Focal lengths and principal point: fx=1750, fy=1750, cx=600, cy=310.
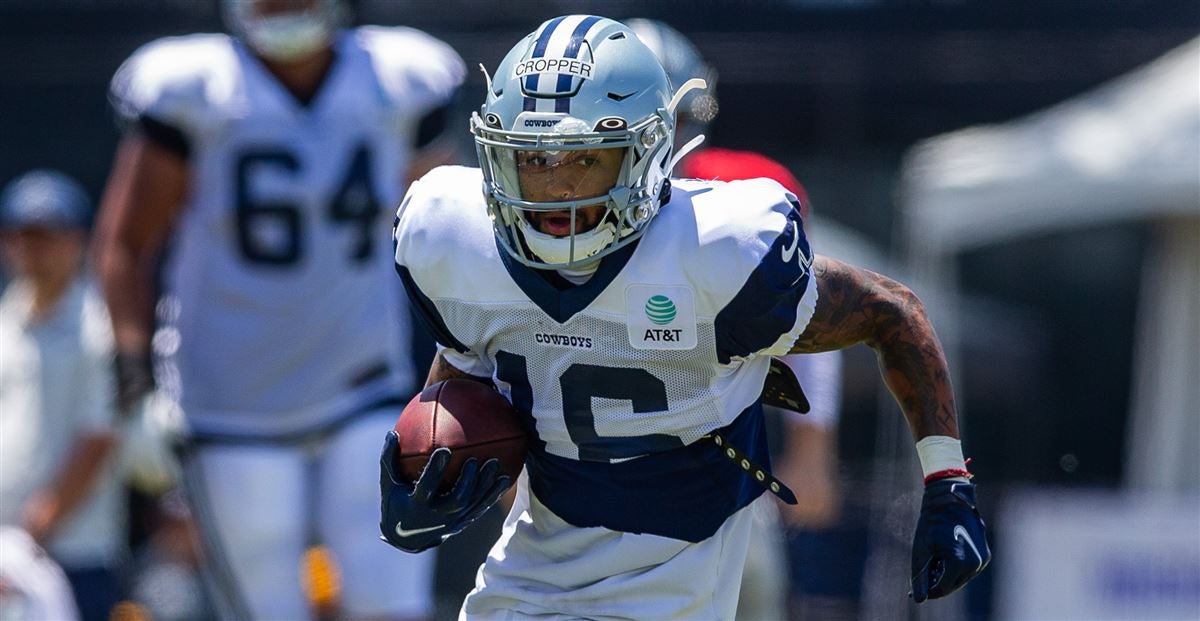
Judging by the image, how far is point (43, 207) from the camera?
5840 millimetres

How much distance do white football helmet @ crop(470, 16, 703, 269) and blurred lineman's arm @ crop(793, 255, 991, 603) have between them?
0.33m

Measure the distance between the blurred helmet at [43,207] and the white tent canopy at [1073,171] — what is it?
386 centimetres

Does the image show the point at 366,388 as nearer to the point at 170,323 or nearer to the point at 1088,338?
the point at 170,323

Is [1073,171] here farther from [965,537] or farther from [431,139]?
[965,537]

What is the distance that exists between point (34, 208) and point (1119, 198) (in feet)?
15.4

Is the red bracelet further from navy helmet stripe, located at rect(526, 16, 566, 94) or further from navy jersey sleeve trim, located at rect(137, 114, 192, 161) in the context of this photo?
navy jersey sleeve trim, located at rect(137, 114, 192, 161)

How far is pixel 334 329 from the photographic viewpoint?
169 inches

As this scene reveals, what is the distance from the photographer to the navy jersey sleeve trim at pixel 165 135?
4.22 m

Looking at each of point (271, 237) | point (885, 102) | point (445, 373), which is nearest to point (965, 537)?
point (445, 373)

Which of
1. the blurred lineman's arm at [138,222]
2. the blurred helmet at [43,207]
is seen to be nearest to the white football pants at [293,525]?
the blurred lineman's arm at [138,222]

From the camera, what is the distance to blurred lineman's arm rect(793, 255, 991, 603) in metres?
2.76

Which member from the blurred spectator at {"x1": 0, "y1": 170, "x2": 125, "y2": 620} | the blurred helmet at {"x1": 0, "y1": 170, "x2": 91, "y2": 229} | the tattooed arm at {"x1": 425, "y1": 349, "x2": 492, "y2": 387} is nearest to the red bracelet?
the tattooed arm at {"x1": 425, "y1": 349, "x2": 492, "y2": 387}

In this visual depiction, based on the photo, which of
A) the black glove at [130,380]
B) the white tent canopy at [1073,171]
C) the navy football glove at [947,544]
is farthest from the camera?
the white tent canopy at [1073,171]

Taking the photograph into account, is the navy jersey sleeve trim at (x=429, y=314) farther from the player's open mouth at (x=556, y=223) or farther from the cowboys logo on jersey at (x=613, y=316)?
the player's open mouth at (x=556, y=223)
